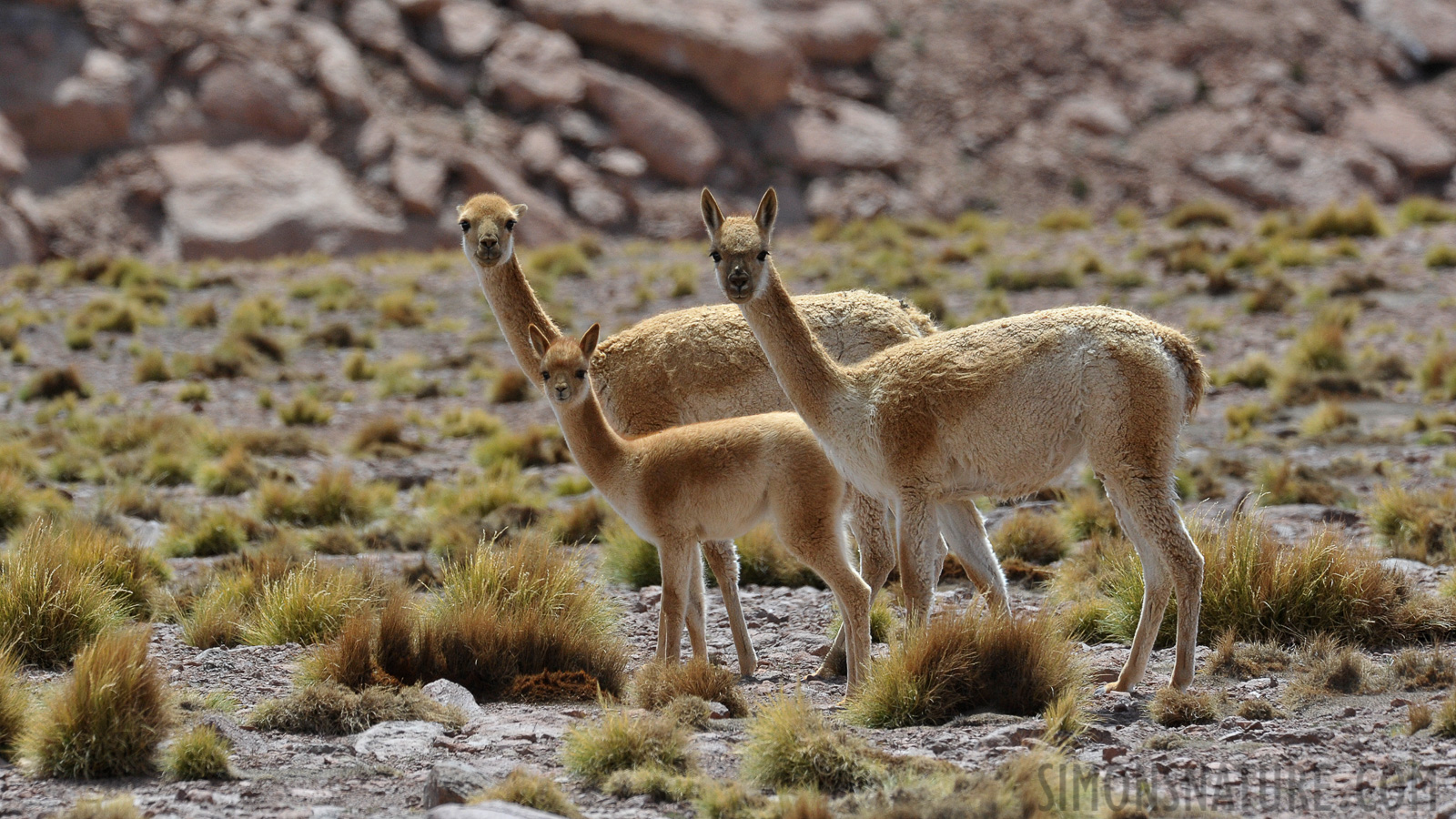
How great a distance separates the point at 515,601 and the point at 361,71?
29.8 metres

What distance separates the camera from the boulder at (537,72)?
116ft

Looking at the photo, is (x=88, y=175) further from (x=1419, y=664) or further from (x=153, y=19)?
(x=1419, y=664)

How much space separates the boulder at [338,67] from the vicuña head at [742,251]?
29.0 m

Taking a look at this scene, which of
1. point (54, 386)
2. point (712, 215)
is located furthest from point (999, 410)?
point (54, 386)

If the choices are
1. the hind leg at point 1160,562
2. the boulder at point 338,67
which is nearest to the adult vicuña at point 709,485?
the hind leg at point 1160,562

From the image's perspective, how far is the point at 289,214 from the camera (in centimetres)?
3184

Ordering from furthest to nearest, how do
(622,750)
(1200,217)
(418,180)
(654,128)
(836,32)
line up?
1. (836,32)
2. (654,128)
3. (418,180)
4. (1200,217)
5. (622,750)

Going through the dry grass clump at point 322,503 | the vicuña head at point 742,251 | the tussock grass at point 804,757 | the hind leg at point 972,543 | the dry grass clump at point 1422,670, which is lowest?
the dry grass clump at point 322,503

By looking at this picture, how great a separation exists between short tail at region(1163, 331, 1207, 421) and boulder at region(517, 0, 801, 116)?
3105 centimetres

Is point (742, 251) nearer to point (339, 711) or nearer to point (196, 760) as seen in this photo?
point (339, 711)

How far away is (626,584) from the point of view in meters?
9.73

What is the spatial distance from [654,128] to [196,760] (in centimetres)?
3110

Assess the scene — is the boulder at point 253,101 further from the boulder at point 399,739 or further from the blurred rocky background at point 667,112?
the boulder at point 399,739

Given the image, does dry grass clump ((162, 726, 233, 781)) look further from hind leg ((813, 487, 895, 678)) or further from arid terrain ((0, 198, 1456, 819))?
hind leg ((813, 487, 895, 678))
